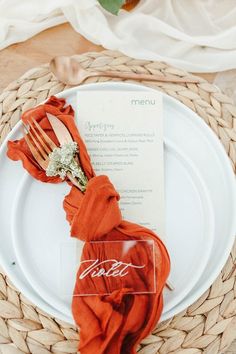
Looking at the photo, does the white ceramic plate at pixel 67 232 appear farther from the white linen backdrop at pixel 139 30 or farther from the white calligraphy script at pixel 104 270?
the white linen backdrop at pixel 139 30

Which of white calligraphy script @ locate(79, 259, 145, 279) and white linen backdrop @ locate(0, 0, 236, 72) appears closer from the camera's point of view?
white calligraphy script @ locate(79, 259, 145, 279)

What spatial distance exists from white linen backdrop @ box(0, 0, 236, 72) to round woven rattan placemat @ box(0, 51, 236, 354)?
0.36ft

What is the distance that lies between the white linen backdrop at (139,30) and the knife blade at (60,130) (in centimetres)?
21

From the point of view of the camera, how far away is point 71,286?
604 millimetres

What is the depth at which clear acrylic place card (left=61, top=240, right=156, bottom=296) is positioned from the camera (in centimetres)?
56

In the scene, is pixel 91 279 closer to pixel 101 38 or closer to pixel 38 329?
pixel 38 329

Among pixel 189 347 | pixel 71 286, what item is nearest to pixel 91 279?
pixel 71 286

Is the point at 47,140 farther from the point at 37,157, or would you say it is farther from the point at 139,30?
the point at 139,30

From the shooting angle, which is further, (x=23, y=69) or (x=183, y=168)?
(x=23, y=69)

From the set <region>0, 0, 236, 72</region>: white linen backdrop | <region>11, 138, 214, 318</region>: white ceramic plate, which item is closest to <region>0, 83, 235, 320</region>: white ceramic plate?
<region>11, 138, 214, 318</region>: white ceramic plate

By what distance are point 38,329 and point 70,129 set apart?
0.78ft

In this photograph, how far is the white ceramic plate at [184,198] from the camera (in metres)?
0.60

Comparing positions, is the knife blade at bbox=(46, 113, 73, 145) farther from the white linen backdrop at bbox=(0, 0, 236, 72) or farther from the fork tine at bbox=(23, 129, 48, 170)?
the white linen backdrop at bbox=(0, 0, 236, 72)

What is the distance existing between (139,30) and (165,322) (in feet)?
1.43
